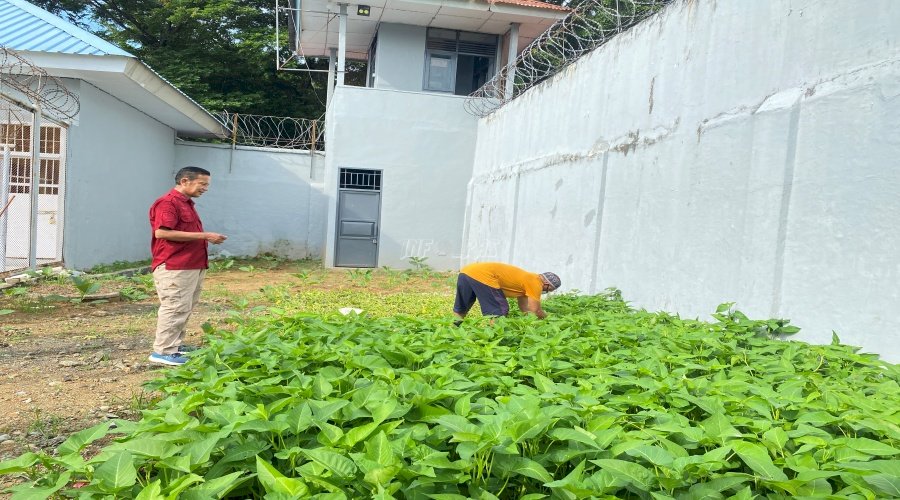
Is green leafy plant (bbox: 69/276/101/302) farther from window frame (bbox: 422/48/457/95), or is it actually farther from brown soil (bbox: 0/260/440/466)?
window frame (bbox: 422/48/457/95)

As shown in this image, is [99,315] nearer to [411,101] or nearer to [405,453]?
[405,453]

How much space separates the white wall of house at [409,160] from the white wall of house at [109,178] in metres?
4.02

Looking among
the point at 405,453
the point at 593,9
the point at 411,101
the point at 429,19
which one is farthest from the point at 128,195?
the point at 405,453

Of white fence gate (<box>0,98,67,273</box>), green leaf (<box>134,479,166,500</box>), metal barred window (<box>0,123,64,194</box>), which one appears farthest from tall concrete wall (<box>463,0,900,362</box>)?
metal barred window (<box>0,123,64,194</box>)

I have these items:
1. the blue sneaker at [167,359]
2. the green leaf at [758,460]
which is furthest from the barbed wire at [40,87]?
the green leaf at [758,460]

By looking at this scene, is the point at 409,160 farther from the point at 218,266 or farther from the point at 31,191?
the point at 31,191

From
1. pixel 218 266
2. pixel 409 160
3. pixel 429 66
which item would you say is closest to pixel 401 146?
pixel 409 160

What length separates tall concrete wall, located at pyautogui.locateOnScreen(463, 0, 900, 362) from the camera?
12.1 feet

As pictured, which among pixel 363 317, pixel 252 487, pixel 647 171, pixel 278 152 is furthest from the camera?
pixel 278 152

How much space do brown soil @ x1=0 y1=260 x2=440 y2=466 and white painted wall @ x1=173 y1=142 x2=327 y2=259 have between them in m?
6.78

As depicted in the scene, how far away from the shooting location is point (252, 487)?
1.84 metres

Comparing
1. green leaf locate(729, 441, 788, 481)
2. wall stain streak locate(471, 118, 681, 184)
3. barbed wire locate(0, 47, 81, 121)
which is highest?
barbed wire locate(0, 47, 81, 121)

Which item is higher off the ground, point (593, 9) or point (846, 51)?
point (593, 9)

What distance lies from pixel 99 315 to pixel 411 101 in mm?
8145
